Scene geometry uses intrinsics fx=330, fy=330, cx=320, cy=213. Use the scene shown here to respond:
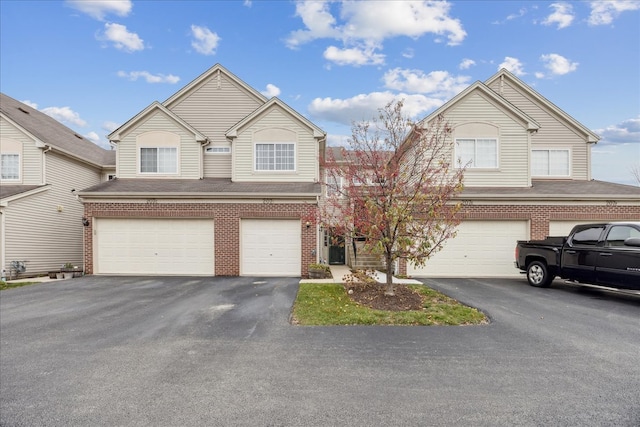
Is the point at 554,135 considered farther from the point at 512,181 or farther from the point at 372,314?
the point at 372,314

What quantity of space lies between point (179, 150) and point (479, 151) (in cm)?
1370

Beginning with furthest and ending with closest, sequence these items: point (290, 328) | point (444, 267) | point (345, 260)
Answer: point (345, 260), point (444, 267), point (290, 328)

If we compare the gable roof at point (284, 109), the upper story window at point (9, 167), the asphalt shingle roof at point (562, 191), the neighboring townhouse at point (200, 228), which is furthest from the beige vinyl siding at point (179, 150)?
the asphalt shingle roof at point (562, 191)

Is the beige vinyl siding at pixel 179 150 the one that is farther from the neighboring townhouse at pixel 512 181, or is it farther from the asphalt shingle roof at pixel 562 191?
the asphalt shingle roof at pixel 562 191

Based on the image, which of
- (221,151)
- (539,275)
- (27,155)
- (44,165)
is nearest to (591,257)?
(539,275)

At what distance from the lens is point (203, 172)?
16062mm

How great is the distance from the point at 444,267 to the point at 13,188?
62.5ft

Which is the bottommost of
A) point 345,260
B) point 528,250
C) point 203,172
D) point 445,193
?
point 345,260

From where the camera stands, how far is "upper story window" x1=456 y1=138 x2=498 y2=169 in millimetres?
14492

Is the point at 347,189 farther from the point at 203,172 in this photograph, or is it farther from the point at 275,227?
the point at 203,172

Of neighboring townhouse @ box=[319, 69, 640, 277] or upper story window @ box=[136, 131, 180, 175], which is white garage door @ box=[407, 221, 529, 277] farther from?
upper story window @ box=[136, 131, 180, 175]

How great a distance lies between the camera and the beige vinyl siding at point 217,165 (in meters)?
16.2

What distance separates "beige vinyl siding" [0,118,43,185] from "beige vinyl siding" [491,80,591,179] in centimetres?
2238

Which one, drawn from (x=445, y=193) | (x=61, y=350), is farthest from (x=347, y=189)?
(x=61, y=350)
